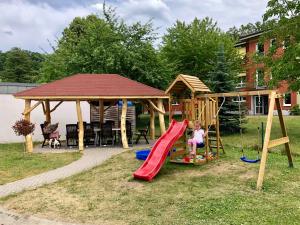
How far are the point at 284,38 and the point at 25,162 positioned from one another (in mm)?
16292

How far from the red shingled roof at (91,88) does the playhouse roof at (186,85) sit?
165 inches

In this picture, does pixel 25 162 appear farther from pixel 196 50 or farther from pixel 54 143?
pixel 196 50

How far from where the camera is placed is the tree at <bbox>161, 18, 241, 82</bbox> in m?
33.1

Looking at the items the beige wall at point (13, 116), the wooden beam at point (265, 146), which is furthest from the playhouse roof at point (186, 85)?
the beige wall at point (13, 116)

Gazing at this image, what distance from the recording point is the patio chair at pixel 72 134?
17.9m

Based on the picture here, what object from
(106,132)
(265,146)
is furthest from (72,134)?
(265,146)

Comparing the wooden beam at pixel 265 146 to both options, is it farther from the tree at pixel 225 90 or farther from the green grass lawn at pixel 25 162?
the tree at pixel 225 90

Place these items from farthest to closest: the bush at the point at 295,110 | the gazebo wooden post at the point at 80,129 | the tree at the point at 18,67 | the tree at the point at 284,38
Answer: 1. the tree at the point at 18,67
2. the bush at the point at 295,110
3. the tree at the point at 284,38
4. the gazebo wooden post at the point at 80,129

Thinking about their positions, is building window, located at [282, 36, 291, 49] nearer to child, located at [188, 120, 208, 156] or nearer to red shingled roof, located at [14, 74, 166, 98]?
red shingled roof, located at [14, 74, 166, 98]

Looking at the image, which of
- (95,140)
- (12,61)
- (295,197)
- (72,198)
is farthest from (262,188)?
(12,61)

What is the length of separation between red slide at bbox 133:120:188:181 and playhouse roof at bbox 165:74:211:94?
3.77ft

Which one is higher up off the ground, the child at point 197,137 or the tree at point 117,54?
the tree at point 117,54

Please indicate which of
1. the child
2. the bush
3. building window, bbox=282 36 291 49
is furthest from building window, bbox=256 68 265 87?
the bush

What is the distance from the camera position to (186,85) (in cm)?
1273
